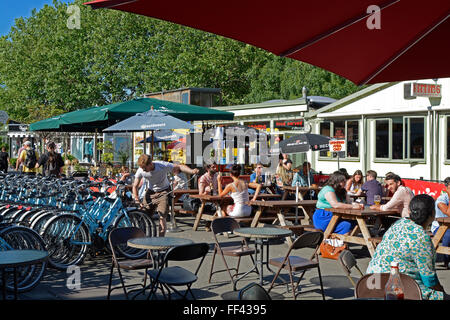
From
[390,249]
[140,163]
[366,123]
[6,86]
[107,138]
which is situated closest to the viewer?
Result: [390,249]

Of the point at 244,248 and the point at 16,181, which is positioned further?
the point at 16,181

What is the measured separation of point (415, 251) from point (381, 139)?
1602cm

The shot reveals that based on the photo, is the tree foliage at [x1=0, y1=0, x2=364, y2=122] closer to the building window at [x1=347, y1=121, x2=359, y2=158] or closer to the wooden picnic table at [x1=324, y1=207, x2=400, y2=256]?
the building window at [x1=347, y1=121, x2=359, y2=158]

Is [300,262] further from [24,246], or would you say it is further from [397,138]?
[397,138]

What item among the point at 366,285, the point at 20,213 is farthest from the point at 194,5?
the point at 20,213

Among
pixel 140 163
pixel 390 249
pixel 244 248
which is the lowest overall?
pixel 244 248

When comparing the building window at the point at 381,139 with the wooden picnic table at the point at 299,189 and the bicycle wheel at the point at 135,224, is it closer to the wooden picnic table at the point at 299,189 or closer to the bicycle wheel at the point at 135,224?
the wooden picnic table at the point at 299,189

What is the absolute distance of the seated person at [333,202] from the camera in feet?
27.2

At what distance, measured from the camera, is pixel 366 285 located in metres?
3.61

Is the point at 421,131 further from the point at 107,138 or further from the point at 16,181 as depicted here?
the point at 107,138

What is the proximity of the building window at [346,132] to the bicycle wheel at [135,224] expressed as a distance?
13.3m

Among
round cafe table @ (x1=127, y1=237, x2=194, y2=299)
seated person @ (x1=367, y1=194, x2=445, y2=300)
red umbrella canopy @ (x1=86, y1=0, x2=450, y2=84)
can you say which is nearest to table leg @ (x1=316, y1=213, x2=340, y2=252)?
round cafe table @ (x1=127, y1=237, x2=194, y2=299)

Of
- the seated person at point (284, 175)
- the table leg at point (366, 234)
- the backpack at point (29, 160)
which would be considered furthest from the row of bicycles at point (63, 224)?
→ the backpack at point (29, 160)

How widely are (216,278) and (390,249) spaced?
3.24 meters
